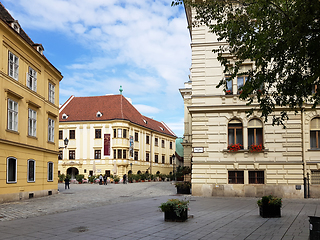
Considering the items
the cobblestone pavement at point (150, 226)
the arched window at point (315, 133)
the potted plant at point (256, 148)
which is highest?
the arched window at point (315, 133)

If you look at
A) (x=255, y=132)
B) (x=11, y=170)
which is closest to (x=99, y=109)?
(x=11, y=170)

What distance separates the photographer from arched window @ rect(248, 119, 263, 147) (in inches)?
935

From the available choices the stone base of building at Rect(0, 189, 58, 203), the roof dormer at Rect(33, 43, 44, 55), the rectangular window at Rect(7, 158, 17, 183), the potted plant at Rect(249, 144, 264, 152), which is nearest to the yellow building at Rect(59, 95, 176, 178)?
the stone base of building at Rect(0, 189, 58, 203)

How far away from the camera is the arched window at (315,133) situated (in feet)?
75.8

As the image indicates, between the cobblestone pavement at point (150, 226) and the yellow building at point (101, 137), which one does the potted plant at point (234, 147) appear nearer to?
the cobblestone pavement at point (150, 226)

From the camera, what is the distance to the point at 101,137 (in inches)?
2495

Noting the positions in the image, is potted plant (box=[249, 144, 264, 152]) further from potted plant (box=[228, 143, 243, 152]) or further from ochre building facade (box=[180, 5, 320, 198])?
potted plant (box=[228, 143, 243, 152])

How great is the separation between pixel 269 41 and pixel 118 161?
177 ft

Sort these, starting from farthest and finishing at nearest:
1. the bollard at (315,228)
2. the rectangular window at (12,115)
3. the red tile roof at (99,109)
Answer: the red tile roof at (99,109), the rectangular window at (12,115), the bollard at (315,228)

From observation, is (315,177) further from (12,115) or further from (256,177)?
(12,115)

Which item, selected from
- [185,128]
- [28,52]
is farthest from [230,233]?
[185,128]

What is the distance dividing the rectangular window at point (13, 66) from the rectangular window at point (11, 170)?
5.14 m

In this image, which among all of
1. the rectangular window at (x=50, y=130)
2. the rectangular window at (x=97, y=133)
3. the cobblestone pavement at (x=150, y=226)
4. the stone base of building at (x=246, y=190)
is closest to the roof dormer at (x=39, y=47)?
the rectangular window at (x=50, y=130)

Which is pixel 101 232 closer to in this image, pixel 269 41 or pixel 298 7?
pixel 269 41
